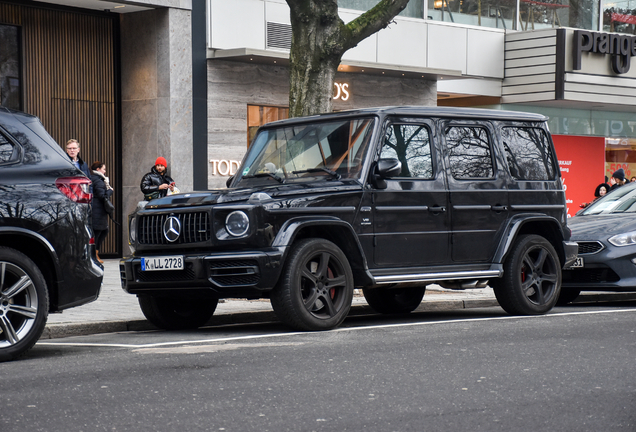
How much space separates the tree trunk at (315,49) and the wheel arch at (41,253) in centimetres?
594

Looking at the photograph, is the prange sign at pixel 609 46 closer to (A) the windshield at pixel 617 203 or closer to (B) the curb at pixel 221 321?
(A) the windshield at pixel 617 203

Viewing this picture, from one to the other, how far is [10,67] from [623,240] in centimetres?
1059

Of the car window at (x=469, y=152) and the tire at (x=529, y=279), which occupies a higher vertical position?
the car window at (x=469, y=152)

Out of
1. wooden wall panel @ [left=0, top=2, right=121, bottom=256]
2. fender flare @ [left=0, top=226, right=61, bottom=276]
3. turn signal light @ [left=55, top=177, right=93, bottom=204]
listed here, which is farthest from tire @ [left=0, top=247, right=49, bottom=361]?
wooden wall panel @ [left=0, top=2, right=121, bottom=256]

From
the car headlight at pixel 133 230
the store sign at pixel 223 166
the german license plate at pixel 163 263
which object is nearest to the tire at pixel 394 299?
the car headlight at pixel 133 230

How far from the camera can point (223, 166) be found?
1908 centimetres

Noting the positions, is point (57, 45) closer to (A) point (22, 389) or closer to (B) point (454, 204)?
(B) point (454, 204)

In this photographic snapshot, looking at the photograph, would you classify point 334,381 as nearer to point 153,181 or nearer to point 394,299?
point 394,299

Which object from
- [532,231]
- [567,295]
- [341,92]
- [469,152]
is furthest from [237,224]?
[341,92]

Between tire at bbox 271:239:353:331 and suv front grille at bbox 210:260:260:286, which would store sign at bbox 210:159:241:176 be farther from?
suv front grille at bbox 210:260:260:286

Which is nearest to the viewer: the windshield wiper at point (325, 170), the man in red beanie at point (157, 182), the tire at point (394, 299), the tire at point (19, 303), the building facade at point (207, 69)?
the tire at point (19, 303)

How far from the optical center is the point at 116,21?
18.5 metres

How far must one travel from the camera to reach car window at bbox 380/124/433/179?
9305mm

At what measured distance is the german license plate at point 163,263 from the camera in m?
8.36
